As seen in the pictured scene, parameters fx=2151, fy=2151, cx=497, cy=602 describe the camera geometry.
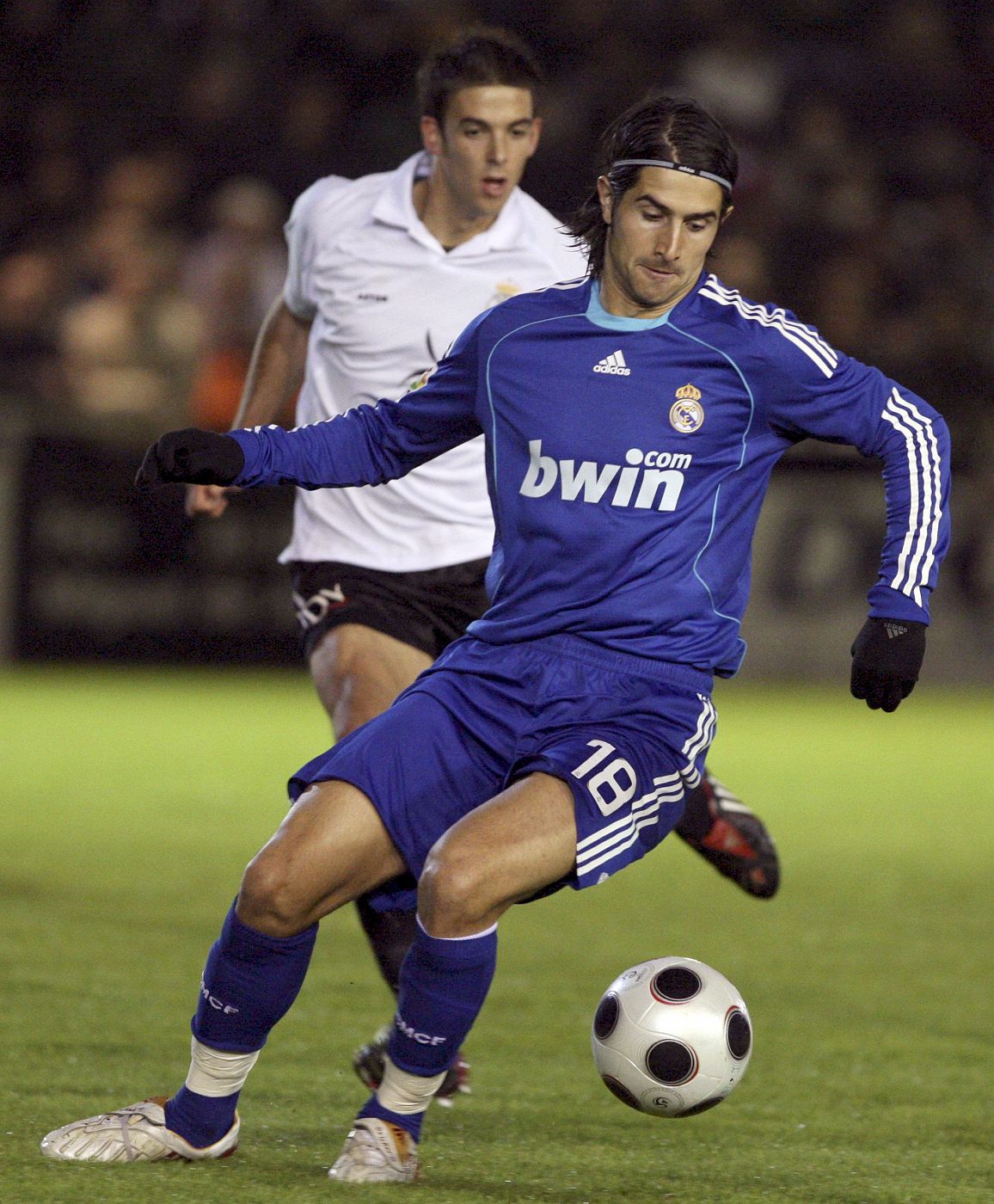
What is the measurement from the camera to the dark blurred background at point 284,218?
12.9 metres

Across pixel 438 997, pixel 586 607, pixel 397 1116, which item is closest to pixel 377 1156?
pixel 397 1116

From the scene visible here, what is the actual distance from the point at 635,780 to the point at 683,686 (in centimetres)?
25

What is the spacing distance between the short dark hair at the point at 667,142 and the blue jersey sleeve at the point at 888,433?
1.22ft

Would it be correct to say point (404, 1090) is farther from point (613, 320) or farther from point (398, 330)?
point (398, 330)

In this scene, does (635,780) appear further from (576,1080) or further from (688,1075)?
(576,1080)

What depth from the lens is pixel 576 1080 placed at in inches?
191

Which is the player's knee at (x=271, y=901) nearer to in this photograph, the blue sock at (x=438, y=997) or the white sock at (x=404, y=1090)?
the blue sock at (x=438, y=997)

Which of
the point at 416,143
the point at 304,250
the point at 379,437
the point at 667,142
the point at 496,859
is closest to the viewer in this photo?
the point at 496,859

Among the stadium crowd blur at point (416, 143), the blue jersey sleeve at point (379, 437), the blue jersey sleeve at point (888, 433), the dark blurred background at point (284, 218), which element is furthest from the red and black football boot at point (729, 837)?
the stadium crowd blur at point (416, 143)

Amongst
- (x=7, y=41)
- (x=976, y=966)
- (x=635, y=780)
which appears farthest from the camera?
(x=7, y=41)

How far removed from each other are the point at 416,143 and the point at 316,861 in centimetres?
1040

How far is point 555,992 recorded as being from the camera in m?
5.76

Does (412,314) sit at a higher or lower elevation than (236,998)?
higher

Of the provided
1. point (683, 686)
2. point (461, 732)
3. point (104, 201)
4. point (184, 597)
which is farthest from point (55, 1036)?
point (104, 201)
